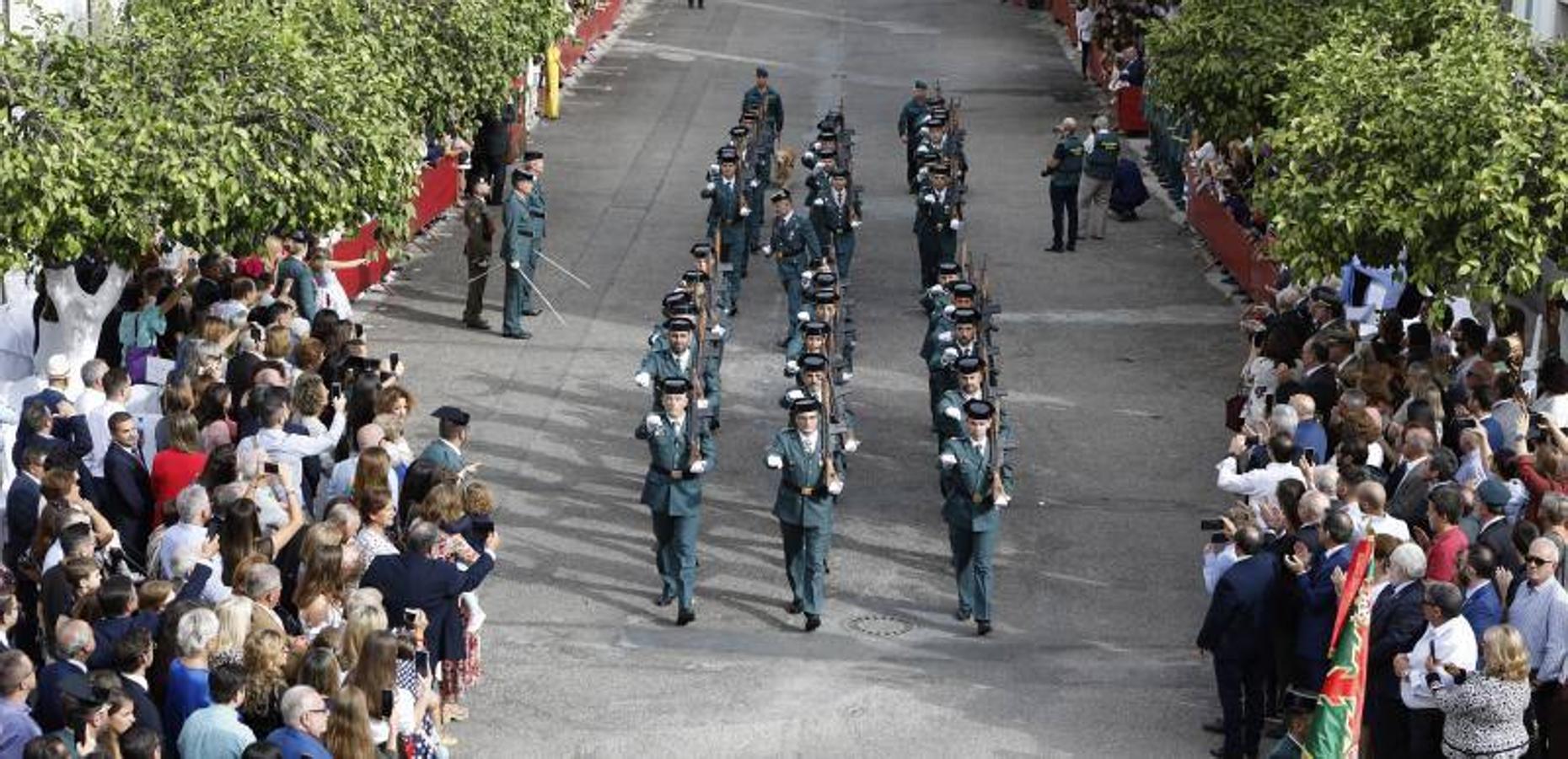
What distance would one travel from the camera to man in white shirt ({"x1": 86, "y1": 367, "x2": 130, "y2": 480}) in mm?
16516

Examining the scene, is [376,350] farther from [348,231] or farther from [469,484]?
[469,484]

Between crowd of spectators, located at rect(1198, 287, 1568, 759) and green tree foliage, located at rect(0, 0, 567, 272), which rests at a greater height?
green tree foliage, located at rect(0, 0, 567, 272)

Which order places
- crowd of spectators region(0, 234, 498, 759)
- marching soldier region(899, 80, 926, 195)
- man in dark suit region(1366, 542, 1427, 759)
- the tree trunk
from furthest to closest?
marching soldier region(899, 80, 926, 195), the tree trunk, man in dark suit region(1366, 542, 1427, 759), crowd of spectators region(0, 234, 498, 759)

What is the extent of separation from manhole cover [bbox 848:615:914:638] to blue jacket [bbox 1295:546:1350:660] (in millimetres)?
3341

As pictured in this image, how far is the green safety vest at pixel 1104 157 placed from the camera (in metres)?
28.9

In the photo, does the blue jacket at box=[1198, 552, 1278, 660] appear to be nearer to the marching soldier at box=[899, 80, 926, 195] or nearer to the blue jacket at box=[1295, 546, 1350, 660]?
the blue jacket at box=[1295, 546, 1350, 660]

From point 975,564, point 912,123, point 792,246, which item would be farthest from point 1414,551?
point 912,123

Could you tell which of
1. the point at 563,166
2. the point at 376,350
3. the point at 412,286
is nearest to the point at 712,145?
the point at 563,166

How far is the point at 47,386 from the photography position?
1697cm

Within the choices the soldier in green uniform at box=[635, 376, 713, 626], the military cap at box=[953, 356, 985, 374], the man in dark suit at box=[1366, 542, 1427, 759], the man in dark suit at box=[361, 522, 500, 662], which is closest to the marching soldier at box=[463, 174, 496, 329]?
the soldier in green uniform at box=[635, 376, 713, 626]

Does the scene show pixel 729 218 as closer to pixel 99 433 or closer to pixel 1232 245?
pixel 1232 245

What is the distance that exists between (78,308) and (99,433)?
344 cm

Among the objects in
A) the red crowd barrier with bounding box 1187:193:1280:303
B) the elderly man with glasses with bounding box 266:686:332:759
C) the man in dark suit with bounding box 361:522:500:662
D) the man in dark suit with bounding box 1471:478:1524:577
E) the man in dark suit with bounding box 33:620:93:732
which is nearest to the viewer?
the elderly man with glasses with bounding box 266:686:332:759

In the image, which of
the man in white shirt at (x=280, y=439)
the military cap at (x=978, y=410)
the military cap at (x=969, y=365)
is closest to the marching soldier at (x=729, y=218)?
the military cap at (x=969, y=365)
